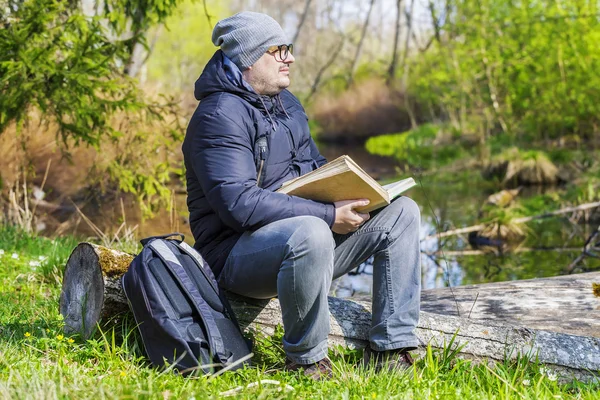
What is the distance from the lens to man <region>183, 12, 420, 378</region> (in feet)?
9.64

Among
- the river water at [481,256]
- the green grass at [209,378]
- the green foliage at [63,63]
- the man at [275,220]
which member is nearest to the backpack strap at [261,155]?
the man at [275,220]

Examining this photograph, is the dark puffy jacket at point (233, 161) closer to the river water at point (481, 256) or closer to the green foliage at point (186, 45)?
the river water at point (481, 256)

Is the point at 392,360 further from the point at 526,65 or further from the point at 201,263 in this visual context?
the point at 526,65

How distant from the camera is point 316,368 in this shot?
2.97 metres

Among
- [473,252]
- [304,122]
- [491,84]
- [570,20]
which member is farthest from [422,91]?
[304,122]

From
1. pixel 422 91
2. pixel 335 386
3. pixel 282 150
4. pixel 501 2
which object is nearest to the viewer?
pixel 335 386

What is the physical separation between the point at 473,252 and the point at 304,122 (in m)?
4.97

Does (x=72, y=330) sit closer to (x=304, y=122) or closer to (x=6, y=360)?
(x=6, y=360)

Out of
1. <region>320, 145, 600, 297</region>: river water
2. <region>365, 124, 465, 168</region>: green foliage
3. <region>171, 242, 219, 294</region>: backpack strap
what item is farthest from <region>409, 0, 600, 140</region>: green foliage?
<region>171, 242, 219, 294</region>: backpack strap

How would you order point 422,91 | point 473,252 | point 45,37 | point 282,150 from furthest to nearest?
point 422,91
point 473,252
point 45,37
point 282,150

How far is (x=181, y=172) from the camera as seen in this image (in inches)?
284

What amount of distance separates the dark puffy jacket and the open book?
0.17ft

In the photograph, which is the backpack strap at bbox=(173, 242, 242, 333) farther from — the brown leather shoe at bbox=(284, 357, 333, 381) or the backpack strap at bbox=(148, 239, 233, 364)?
the brown leather shoe at bbox=(284, 357, 333, 381)

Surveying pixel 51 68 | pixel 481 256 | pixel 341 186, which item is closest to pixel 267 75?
pixel 341 186
